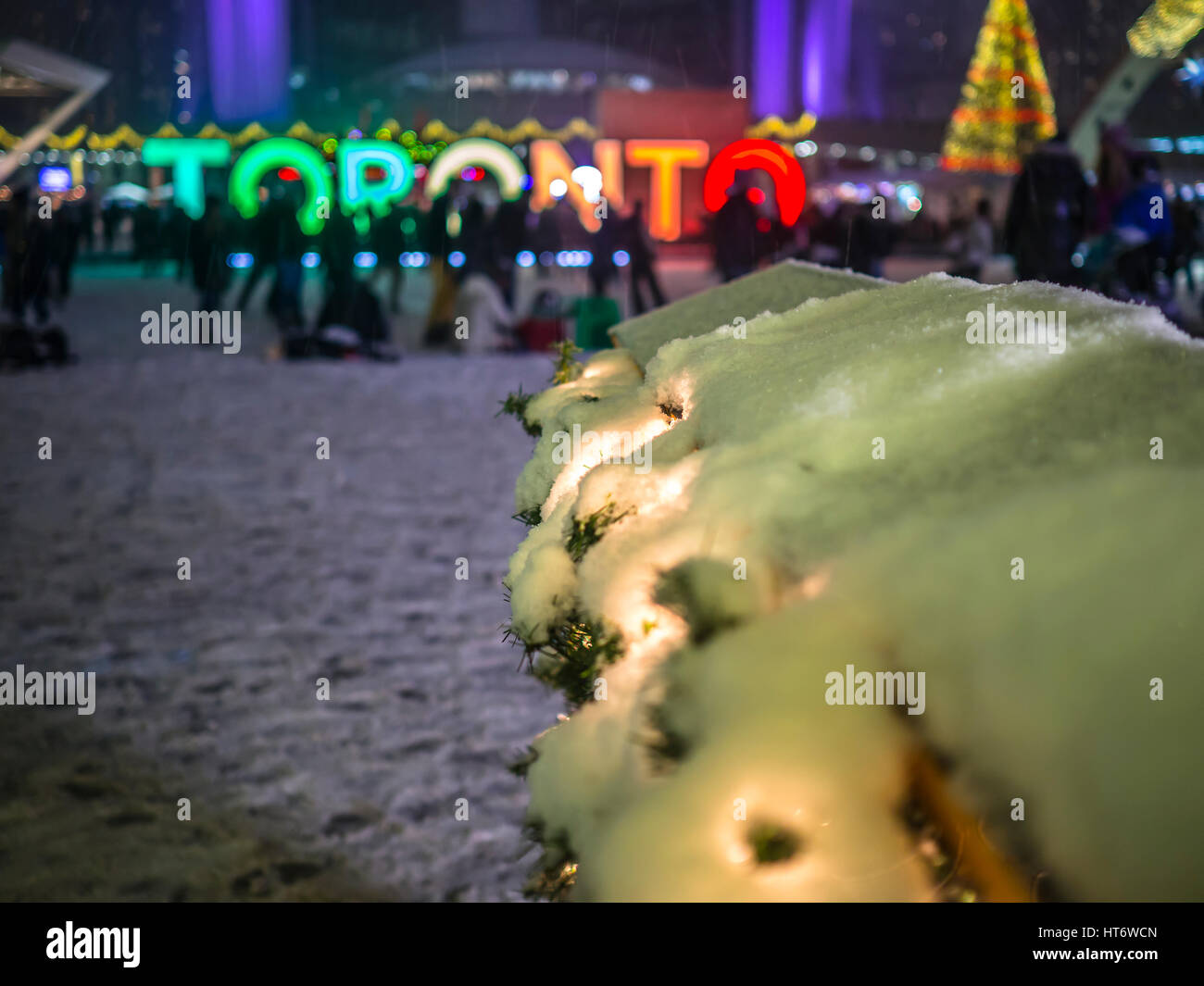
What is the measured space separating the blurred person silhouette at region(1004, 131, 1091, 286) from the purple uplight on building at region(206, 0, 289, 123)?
34781mm

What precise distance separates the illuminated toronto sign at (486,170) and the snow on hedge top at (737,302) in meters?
11.9

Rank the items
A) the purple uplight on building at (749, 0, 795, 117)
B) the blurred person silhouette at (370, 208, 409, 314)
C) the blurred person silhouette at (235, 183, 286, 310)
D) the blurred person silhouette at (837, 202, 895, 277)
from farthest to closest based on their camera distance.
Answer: the purple uplight on building at (749, 0, 795, 117) < the blurred person silhouette at (370, 208, 409, 314) < the blurred person silhouette at (837, 202, 895, 277) < the blurred person silhouette at (235, 183, 286, 310)

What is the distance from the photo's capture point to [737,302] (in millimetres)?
2297

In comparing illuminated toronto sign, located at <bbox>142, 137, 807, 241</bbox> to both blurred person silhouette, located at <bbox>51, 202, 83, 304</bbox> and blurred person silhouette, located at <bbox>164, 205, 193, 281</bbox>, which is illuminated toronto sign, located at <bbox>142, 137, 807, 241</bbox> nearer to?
blurred person silhouette, located at <bbox>164, 205, 193, 281</bbox>

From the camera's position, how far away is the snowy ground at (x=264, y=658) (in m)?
3.27

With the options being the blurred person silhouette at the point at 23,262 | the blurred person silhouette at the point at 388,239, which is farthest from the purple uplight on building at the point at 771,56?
the blurred person silhouette at the point at 23,262

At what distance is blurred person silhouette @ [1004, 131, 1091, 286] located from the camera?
368 inches

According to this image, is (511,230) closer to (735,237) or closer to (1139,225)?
(735,237)

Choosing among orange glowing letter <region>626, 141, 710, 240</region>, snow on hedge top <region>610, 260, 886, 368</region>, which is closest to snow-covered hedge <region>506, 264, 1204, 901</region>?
snow on hedge top <region>610, 260, 886, 368</region>

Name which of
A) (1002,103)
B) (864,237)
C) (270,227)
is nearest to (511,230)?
(270,227)

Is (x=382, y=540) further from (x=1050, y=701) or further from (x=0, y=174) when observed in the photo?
(x=0, y=174)

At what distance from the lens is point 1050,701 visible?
3.04 feet

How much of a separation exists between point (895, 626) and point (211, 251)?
16.4m

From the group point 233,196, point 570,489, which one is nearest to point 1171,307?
point 570,489
